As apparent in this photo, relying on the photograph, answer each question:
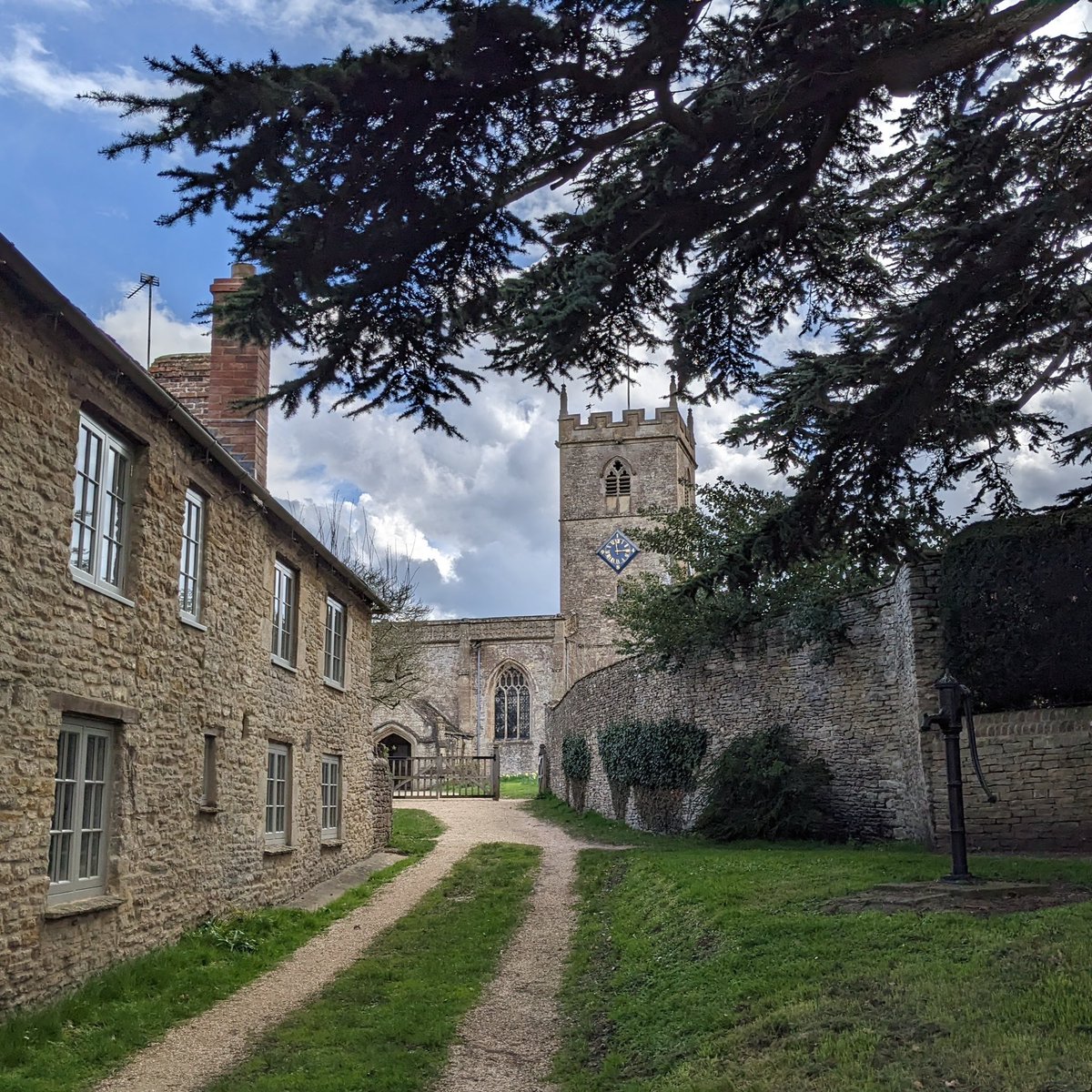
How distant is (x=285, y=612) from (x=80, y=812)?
605cm

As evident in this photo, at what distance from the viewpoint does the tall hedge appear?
12609 millimetres

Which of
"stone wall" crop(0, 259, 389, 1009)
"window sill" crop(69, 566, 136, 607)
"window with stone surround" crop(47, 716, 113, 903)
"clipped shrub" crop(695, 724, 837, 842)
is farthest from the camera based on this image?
"clipped shrub" crop(695, 724, 837, 842)

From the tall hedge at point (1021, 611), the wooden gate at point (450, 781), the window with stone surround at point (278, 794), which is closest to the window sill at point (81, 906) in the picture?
the window with stone surround at point (278, 794)

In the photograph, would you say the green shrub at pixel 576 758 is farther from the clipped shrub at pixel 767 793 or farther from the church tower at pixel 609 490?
the church tower at pixel 609 490

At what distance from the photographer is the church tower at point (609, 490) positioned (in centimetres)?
5166

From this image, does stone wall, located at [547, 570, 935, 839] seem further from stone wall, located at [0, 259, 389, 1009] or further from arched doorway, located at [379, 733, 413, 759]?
arched doorway, located at [379, 733, 413, 759]

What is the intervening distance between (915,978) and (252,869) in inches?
337

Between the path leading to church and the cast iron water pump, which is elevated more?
the cast iron water pump

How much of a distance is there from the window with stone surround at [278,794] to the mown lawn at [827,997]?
5051 millimetres

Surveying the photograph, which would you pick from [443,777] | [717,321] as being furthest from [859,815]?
[443,777]

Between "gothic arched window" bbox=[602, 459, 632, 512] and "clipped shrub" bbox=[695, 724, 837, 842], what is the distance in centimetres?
3671

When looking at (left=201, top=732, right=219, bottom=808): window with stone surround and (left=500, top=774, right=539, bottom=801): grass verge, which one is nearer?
(left=201, top=732, right=219, bottom=808): window with stone surround

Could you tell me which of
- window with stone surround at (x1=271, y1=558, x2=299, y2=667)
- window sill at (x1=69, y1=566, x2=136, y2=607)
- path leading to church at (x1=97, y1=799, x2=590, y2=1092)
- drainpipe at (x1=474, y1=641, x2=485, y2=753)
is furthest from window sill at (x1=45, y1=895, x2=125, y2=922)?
drainpipe at (x1=474, y1=641, x2=485, y2=753)

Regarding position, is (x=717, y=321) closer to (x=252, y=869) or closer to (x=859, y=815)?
(x=252, y=869)
